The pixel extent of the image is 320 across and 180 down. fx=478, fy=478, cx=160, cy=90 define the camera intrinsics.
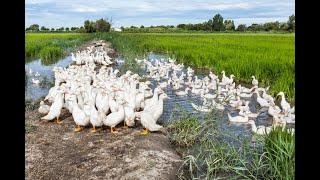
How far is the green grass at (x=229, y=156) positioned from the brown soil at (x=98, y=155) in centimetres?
13

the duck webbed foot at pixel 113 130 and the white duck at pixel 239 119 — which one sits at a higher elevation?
the white duck at pixel 239 119

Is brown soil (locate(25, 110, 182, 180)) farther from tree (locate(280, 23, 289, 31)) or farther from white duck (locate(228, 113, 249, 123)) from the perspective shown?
tree (locate(280, 23, 289, 31))

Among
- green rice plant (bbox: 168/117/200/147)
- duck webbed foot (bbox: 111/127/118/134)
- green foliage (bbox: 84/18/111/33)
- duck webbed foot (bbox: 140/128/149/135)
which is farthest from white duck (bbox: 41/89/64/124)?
green foliage (bbox: 84/18/111/33)

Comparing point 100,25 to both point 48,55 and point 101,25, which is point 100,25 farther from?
point 48,55

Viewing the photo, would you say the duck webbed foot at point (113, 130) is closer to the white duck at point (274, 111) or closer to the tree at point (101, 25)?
the white duck at point (274, 111)

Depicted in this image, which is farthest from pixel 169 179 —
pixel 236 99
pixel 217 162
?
pixel 236 99

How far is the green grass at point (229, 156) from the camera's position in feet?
9.30

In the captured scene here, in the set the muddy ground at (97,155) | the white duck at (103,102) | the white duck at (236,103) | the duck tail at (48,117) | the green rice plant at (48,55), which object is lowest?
the muddy ground at (97,155)

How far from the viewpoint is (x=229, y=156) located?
329 centimetres

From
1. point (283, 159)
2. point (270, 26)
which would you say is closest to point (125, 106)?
point (283, 159)

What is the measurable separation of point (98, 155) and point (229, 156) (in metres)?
0.93

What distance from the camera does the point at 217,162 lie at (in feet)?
10.6

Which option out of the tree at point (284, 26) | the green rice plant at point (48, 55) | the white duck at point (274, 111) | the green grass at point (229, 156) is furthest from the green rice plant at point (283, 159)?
the green rice plant at point (48, 55)
